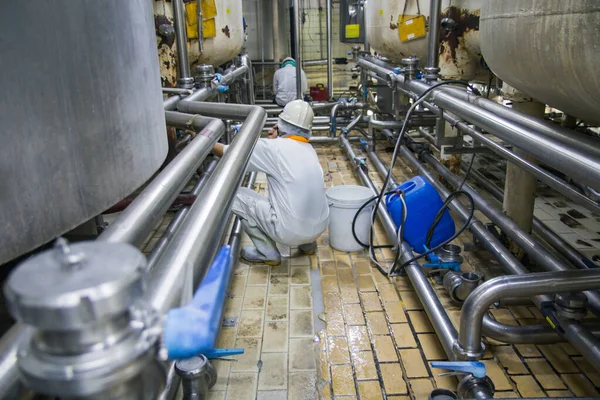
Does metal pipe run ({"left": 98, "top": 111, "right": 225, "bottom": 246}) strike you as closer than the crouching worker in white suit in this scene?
Yes

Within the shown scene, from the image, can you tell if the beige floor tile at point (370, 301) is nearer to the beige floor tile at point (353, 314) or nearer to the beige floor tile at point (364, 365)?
the beige floor tile at point (353, 314)

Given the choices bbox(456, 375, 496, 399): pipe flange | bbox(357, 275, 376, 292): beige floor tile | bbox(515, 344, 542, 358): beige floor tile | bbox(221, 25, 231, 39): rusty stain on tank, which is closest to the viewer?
bbox(456, 375, 496, 399): pipe flange

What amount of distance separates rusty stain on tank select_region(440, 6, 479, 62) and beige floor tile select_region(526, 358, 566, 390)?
6.34 ft

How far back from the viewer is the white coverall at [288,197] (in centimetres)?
288

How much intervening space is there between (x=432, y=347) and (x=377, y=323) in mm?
305

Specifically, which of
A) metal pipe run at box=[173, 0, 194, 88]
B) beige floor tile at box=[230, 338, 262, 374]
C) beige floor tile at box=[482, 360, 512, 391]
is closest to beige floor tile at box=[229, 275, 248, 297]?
beige floor tile at box=[230, 338, 262, 374]

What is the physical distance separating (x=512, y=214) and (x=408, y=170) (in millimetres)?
2012

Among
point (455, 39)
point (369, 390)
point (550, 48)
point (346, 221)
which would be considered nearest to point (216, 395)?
point (369, 390)

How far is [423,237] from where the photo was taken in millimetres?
2930

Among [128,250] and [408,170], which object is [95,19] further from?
[408,170]

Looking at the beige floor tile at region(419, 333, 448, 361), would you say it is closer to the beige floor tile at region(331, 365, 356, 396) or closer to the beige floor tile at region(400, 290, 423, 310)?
the beige floor tile at region(400, 290, 423, 310)

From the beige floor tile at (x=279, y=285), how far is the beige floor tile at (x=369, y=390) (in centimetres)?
84

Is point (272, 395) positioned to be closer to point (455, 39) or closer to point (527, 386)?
point (527, 386)

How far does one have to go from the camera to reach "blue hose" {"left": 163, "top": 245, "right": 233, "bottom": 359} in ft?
1.40
